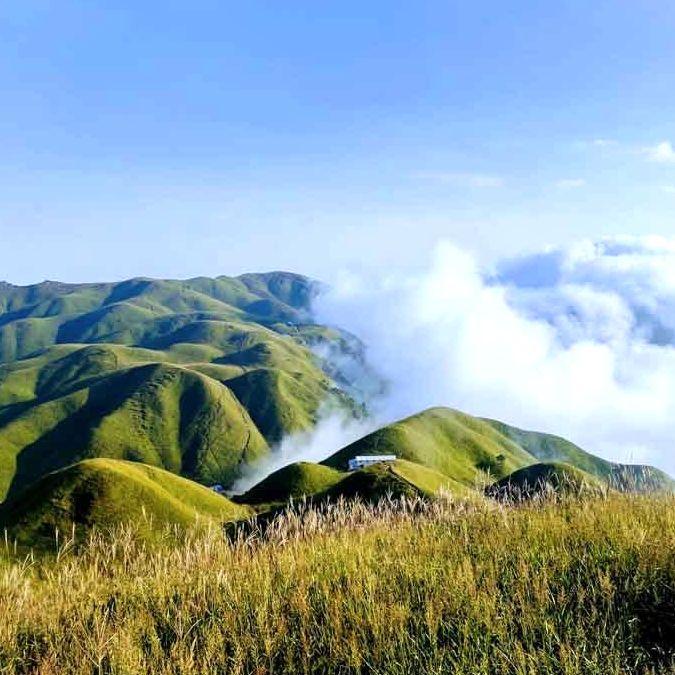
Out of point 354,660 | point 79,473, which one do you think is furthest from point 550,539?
point 79,473

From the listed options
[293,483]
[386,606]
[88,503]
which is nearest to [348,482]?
[293,483]

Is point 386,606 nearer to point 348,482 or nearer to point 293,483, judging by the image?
point 348,482

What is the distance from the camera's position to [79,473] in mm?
103375

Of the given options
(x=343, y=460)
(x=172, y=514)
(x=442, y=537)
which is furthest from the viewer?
(x=343, y=460)

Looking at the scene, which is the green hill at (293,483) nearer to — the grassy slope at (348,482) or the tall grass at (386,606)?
the grassy slope at (348,482)

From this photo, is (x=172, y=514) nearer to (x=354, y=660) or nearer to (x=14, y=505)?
(x=14, y=505)

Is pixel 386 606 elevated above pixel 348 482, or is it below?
above

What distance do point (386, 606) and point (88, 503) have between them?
100m

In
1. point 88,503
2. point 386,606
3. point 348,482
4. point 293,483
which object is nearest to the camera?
point 386,606

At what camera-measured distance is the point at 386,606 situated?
6.88 metres

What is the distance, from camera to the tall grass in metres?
6.01

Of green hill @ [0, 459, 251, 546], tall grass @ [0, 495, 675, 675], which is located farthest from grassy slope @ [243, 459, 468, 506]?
tall grass @ [0, 495, 675, 675]

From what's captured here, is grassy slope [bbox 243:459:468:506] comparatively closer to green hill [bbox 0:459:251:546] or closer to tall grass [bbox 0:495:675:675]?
green hill [bbox 0:459:251:546]

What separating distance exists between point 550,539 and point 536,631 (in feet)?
8.43
